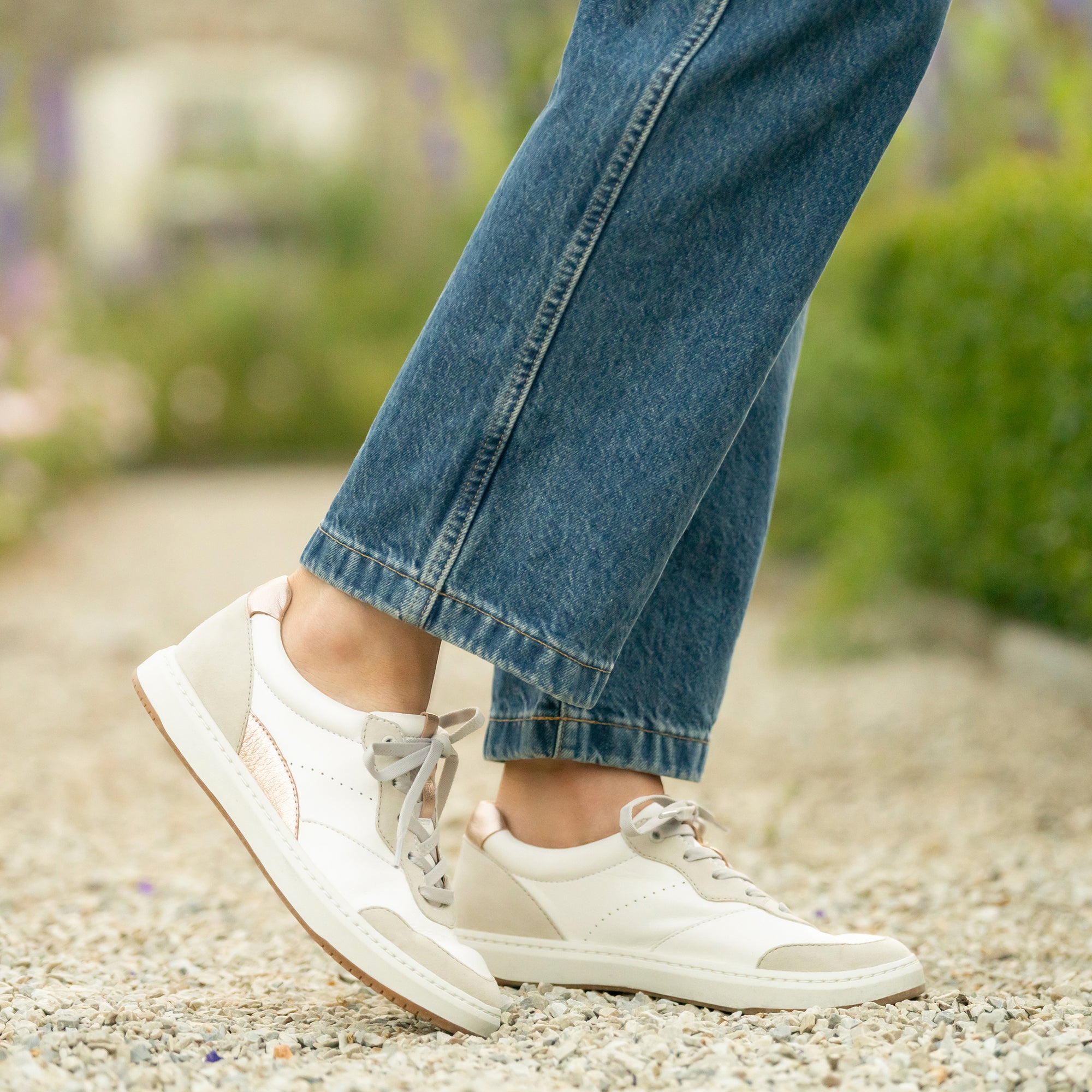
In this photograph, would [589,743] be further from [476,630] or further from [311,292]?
[311,292]

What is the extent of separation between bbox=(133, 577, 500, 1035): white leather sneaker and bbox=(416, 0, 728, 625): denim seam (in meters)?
0.14

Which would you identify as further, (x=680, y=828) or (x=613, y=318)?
(x=680, y=828)

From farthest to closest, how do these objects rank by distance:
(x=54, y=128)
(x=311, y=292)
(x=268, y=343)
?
(x=54, y=128) < (x=311, y=292) < (x=268, y=343)

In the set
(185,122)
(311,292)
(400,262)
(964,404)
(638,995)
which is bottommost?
(638,995)

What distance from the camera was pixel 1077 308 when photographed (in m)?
2.33

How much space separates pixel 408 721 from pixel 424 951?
0.18 metres

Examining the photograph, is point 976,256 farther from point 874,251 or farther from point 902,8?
point 902,8

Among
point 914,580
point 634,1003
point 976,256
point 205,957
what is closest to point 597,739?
point 634,1003

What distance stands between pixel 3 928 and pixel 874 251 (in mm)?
3003

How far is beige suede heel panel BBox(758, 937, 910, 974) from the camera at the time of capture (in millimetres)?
1038

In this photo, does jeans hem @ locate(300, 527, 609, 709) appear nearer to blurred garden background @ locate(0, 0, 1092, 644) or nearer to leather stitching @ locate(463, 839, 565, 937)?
leather stitching @ locate(463, 839, 565, 937)

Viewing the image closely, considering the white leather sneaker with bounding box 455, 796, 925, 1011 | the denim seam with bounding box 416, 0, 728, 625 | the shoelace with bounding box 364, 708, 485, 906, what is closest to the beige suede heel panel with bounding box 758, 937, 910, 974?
the white leather sneaker with bounding box 455, 796, 925, 1011

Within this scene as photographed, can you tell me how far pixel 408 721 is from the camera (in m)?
1.00

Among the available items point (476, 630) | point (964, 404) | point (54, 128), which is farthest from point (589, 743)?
point (54, 128)
